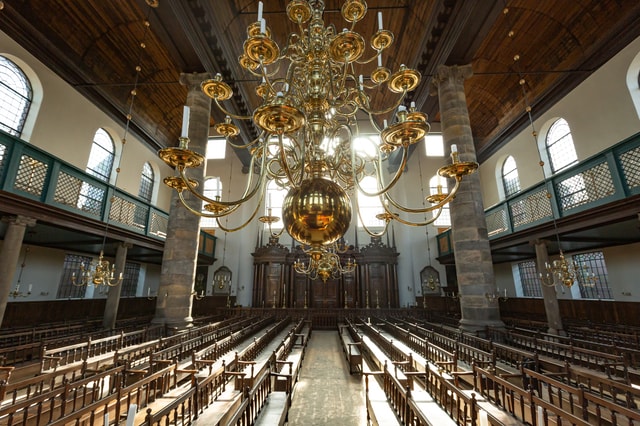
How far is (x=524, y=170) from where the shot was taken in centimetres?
1349

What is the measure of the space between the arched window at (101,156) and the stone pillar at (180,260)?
5.86m

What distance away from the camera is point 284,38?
11523mm

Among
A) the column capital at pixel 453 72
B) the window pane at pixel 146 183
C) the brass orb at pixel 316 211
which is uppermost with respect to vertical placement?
the column capital at pixel 453 72

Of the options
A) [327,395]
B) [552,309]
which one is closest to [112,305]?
[327,395]

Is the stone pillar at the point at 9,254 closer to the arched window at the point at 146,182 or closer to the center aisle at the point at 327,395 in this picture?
the center aisle at the point at 327,395

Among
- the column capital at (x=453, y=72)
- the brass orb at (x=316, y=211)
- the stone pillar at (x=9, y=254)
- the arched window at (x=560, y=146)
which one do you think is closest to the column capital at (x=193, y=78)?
the stone pillar at (x=9, y=254)

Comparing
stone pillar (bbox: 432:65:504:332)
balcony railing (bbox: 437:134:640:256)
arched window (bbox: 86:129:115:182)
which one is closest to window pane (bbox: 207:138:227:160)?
arched window (bbox: 86:129:115:182)

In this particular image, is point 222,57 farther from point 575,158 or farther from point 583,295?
point 583,295

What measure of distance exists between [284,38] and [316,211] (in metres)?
12.1

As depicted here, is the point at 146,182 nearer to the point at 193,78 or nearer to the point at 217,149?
the point at 217,149

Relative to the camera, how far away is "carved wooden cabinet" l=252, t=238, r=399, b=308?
15734mm

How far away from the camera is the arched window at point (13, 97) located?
8.86 metres

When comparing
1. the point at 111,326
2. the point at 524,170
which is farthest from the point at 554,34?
the point at 111,326

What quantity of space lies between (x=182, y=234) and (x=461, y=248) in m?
7.75
